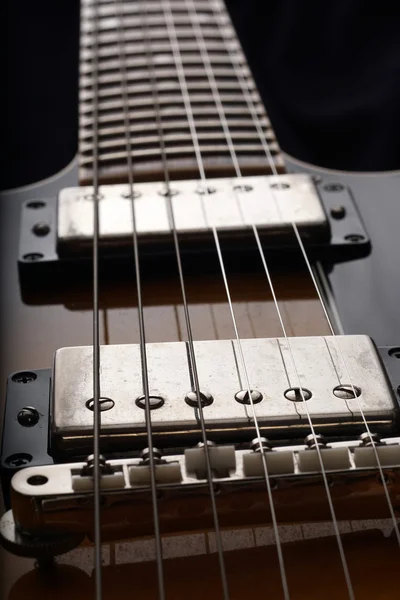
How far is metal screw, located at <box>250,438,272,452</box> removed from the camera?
0.55 m

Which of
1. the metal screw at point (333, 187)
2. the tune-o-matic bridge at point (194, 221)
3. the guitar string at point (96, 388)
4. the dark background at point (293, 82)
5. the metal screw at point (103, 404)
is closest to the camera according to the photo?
the guitar string at point (96, 388)

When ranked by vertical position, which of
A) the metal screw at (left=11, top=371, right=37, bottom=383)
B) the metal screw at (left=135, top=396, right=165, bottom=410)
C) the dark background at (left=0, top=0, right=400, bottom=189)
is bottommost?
the metal screw at (left=135, top=396, right=165, bottom=410)

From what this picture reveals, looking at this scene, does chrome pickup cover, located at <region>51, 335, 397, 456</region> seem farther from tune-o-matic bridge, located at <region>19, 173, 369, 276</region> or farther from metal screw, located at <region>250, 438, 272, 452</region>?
tune-o-matic bridge, located at <region>19, 173, 369, 276</region>

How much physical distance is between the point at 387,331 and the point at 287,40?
1081mm

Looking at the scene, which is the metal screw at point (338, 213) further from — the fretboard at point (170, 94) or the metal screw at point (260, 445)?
the metal screw at point (260, 445)

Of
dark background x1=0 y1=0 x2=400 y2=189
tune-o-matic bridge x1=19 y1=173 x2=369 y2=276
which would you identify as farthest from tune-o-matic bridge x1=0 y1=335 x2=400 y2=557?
dark background x1=0 y1=0 x2=400 y2=189

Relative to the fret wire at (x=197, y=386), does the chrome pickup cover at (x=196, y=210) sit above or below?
above

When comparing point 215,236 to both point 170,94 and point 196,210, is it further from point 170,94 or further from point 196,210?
point 170,94

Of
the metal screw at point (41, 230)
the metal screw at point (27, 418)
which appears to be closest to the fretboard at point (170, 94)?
the metal screw at point (41, 230)

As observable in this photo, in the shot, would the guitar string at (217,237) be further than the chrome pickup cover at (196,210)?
No

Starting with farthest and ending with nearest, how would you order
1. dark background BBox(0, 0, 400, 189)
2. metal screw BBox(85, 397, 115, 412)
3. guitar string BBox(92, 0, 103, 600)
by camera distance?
1. dark background BBox(0, 0, 400, 189)
2. metal screw BBox(85, 397, 115, 412)
3. guitar string BBox(92, 0, 103, 600)

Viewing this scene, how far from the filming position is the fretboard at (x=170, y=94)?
99cm

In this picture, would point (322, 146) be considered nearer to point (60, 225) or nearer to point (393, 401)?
point (60, 225)

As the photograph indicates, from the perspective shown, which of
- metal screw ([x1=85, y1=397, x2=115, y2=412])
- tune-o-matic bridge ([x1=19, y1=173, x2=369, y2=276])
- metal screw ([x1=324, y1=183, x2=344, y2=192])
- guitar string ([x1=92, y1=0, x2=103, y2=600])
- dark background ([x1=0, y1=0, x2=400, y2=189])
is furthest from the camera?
dark background ([x1=0, y1=0, x2=400, y2=189])
